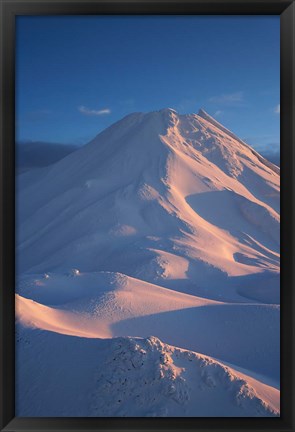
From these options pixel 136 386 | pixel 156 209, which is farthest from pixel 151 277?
pixel 136 386

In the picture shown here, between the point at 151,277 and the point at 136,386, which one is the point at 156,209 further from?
the point at 136,386

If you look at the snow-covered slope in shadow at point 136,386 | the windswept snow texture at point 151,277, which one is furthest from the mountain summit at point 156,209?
the snow-covered slope in shadow at point 136,386

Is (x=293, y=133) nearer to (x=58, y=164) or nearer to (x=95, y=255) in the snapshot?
(x=95, y=255)

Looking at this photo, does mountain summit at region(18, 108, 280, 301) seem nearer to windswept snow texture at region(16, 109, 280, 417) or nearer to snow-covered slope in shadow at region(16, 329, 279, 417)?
windswept snow texture at region(16, 109, 280, 417)

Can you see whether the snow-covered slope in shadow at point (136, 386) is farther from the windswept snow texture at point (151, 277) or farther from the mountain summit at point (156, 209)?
the mountain summit at point (156, 209)

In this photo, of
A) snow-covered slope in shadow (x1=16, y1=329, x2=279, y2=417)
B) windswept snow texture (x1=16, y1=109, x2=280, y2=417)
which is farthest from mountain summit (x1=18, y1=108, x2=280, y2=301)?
snow-covered slope in shadow (x1=16, y1=329, x2=279, y2=417)

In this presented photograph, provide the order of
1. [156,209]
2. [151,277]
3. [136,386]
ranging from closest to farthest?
[136,386], [151,277], [156,209]

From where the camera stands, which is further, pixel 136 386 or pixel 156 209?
pixel 156 209
